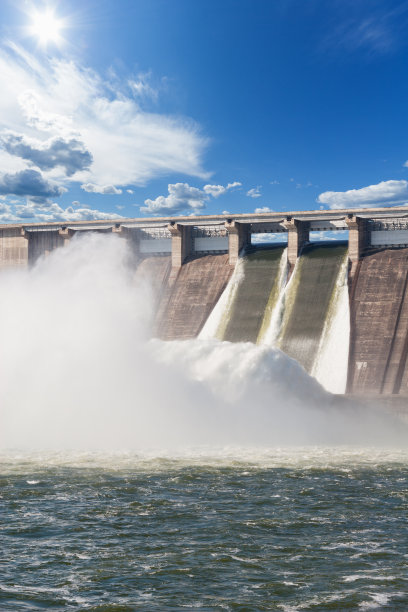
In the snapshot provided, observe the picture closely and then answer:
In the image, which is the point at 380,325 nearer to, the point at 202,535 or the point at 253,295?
the point at 253,295

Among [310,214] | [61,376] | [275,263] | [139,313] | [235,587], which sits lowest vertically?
[235,587]

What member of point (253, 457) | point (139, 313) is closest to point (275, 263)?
point (139, 313)

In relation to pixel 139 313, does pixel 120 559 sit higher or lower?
lower

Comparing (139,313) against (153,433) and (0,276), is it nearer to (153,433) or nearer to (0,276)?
(0,276)

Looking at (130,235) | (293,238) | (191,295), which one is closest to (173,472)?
(191,295)

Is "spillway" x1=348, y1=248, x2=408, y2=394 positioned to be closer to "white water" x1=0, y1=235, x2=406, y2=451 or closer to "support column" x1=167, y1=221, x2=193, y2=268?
"white water" x1=0, y1=235, x2=406, y2=451

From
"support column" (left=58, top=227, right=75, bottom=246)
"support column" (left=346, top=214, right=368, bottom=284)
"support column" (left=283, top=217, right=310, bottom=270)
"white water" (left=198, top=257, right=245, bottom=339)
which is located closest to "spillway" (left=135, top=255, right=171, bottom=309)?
"white water" (left=198, top=257, right=245, bottom=339)

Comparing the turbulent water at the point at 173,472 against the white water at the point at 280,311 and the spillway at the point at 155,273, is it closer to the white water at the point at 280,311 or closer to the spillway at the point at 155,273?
the spillway at the point at 155,273
